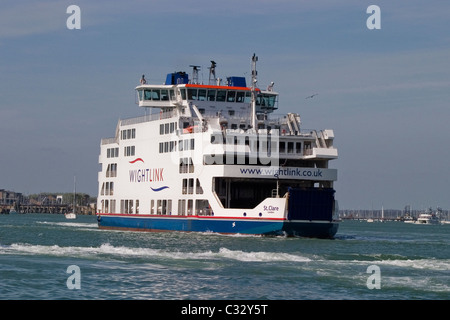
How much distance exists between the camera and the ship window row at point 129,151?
61969mm

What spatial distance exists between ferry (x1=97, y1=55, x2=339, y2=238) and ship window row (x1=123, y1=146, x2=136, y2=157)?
0.08m

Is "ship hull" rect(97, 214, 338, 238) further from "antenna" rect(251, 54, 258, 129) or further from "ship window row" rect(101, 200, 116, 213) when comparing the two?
"ship window row" rect(101, 200, 116, 213)

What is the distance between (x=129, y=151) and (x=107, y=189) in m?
5.90

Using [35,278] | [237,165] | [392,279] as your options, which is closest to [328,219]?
[237,165]

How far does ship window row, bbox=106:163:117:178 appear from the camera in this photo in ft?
215

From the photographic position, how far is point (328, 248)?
42.3m

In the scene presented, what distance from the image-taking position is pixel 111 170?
66.1m

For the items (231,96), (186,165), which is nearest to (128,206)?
(186,165)

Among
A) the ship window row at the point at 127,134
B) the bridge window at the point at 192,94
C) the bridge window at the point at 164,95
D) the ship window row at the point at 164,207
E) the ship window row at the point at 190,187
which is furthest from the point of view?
the ship window row at the point at 127,134

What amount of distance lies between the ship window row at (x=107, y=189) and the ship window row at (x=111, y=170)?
0.71 m

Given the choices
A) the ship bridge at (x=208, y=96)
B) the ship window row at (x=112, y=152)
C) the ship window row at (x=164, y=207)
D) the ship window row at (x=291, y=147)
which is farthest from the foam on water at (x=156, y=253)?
the ship window row at (x=112, y=152)

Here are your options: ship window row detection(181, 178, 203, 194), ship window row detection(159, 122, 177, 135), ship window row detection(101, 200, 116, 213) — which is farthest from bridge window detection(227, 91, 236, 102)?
ship window row detection(101, 200, 116, 213)

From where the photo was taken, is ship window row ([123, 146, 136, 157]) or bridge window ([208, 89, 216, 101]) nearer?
bridge window ([208, 89, 216, 101])

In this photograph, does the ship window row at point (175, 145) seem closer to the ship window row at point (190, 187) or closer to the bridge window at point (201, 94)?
the ship window row at point (190, 187)
